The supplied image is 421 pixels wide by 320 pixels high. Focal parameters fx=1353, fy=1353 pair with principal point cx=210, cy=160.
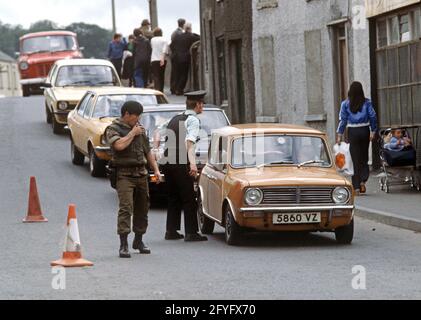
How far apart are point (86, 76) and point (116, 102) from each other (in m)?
7.26

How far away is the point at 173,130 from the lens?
55.8 ft

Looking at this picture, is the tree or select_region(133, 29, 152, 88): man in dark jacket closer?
select_region(133, 29, 152, 88): man in dark jacket

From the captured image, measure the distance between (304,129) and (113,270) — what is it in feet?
14.8

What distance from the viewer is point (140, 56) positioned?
40.8 metres

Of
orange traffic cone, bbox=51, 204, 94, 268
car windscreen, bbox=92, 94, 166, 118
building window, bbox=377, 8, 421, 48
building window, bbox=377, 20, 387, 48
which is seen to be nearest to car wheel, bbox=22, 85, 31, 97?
car windscreen, bbox=92, 94, 166, 118

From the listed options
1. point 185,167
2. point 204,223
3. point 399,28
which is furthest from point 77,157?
point 185,167

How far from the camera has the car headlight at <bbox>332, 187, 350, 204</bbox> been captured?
1603 centimetres

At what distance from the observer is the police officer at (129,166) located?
15039 millimetres

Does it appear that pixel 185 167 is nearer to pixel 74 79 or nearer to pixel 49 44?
pixel 74 79

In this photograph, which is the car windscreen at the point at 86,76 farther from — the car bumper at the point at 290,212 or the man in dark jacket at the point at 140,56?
the car bumper at the point at 290,212

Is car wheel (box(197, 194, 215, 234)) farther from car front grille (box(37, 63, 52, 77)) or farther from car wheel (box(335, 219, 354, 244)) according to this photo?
car front grille (box(37, 63, 52, 77))

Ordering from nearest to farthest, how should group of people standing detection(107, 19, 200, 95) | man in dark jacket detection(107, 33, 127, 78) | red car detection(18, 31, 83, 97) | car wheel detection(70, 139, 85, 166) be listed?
car wheel detection(70, 139, 85, 166) < group of people standing detection(107, 19, 200, 95) < man in dark jacket detection(107, 33, 127, 78) < red car detection(18, 31, 83, 97)

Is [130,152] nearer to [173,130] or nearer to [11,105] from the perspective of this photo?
[173,130]

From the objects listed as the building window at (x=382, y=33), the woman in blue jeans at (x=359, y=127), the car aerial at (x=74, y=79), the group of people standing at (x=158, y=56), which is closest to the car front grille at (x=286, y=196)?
the woman in blue jeans at (x=359, y=127)
